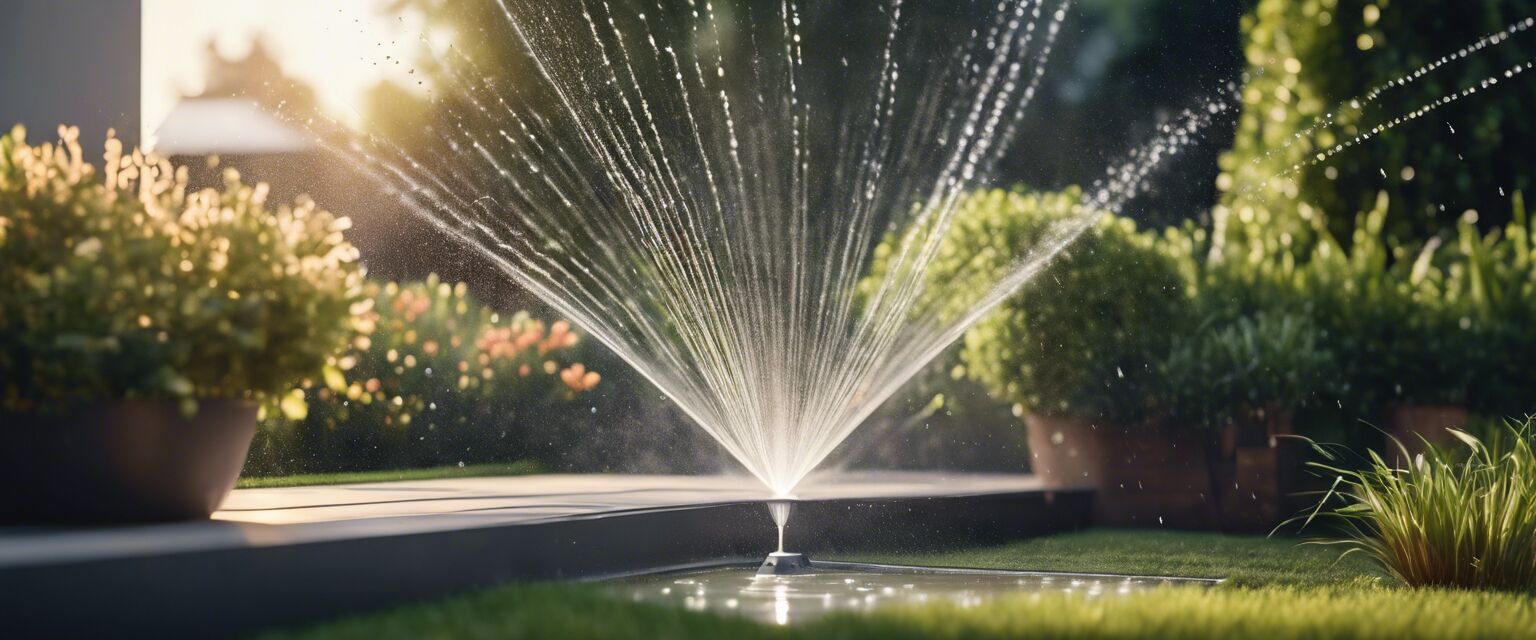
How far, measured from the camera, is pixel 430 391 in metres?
9.27

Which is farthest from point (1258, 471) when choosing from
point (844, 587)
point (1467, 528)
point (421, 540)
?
point (421, 540)

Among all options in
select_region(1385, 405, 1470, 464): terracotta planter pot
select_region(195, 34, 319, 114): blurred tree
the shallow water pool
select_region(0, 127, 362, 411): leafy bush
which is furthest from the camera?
select_region(195, 34, 319, 114): blurred tree

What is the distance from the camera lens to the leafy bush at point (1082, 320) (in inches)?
328

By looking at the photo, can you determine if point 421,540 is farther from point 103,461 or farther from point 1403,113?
point 1403,113

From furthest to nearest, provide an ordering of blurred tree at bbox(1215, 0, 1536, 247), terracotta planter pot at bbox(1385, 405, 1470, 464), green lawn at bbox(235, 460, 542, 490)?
blurred tree at bbox(1215, 0, 1536, 247) < green lawn at bbox(235, 460, 542, 490) < terracotta planter pot at bbox(1385, 405, 1470, 464)

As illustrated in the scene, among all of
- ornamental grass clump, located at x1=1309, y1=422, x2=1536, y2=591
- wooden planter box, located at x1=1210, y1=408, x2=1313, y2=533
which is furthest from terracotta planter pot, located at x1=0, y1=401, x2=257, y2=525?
wooden planter box, located at x1=1210, y1=408, x2=1313, y2=533

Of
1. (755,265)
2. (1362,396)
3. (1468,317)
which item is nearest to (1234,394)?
(1362,396)

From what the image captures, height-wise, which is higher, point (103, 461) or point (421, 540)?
point (103, 461)

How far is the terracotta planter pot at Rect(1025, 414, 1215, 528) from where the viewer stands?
329 inches

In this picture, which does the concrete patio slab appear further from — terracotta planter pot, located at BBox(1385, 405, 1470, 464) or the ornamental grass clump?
the ornamental grass clump

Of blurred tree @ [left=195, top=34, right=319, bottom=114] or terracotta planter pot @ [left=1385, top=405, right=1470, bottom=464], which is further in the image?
blurred tree @ [left=195, top=34, right=319, bottom=114]

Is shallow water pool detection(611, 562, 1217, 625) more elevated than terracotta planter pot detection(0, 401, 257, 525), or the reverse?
terracotta planter pot detection(0, 401, 257, 525)

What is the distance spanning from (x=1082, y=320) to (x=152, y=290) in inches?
207

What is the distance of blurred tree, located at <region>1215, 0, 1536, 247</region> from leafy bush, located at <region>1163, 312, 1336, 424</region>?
138 cm
